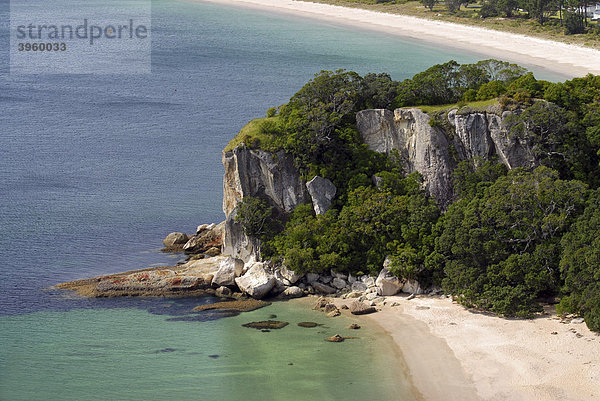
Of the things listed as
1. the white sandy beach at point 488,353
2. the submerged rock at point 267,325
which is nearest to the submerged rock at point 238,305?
the submerged rock at point 267,325

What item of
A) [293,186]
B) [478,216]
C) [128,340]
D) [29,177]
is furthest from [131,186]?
[478,216]

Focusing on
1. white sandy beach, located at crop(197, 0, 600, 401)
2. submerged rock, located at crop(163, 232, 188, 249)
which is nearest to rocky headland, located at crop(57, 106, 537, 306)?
white sandy beach, located at crop(197, 0, 600, 401)

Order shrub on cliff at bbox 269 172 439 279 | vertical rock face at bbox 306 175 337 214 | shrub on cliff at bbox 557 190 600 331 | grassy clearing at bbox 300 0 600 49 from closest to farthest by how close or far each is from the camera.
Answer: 1. shrub on cliff at bbox 557 190 600 331
2. shrub on cliff at bbox 269 172 439 279
3. vertical rock face at bbox 306 175 337 214
4. grassy clearing at bbox 300 0 600 49

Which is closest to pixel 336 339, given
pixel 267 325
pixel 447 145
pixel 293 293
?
pixel 267 325

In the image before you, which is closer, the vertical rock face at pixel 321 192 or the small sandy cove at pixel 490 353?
the small sandy cove at pixel 490 353

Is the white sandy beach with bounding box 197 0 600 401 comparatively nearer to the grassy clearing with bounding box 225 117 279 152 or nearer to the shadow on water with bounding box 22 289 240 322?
the shadow on water with bounding box 22 289 240 322

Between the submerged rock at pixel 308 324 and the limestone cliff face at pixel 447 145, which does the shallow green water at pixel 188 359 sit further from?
→ the limestone cliff face at pixel 447 145
